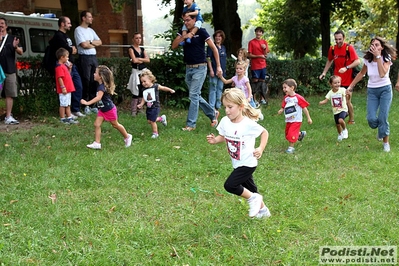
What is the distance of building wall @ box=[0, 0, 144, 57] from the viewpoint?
28.0m

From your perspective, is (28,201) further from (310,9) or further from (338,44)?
(310,9)

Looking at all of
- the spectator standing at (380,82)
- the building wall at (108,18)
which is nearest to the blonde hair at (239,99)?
the spectator standing at (380,82)

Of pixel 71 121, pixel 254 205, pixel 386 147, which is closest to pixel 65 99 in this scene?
pixel 71 121

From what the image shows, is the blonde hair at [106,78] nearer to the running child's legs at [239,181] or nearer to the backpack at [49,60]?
the backpack at [49,60]

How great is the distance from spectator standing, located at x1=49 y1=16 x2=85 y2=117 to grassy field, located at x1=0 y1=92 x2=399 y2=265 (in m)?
2.19

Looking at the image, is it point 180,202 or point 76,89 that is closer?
point 180,202

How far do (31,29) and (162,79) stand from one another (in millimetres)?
8404

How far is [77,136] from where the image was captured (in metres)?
8.23

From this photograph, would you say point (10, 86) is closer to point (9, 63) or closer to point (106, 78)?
point (9, 63)

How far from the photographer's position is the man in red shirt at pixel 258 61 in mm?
12266

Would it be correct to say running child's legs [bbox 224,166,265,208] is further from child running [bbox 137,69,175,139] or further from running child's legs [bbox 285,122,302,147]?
child running [bbox 137,69,175,139]

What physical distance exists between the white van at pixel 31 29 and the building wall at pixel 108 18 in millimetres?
10174

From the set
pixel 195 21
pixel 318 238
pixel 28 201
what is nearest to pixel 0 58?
pixel 195 21

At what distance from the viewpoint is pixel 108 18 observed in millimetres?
30453
